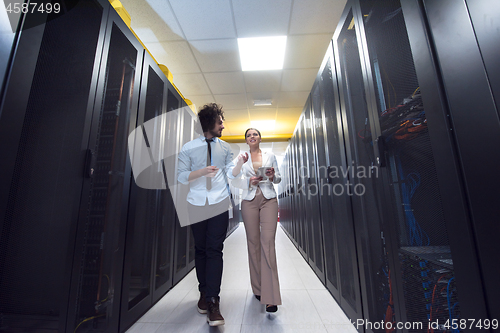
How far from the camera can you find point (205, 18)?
92.4 inches

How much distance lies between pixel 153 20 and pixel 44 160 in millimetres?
2161

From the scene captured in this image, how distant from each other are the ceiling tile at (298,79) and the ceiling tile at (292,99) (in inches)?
6.0

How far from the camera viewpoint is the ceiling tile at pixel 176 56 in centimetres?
277

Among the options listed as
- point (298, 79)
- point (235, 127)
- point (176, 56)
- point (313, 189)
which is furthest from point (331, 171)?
point (235, 127)

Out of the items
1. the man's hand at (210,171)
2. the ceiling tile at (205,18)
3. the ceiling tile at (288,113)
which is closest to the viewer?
the man's hand at (210,171)

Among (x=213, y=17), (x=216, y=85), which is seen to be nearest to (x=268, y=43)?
(x=213, y=17)

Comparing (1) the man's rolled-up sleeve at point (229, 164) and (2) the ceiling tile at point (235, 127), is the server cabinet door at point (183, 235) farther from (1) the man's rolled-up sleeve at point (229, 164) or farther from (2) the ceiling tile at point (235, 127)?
(2) the ceiling tile at point (235, 127)

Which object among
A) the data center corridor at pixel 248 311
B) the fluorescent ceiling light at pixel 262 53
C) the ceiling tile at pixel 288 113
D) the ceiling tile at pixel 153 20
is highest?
the ceiling tile at pixel 288 113

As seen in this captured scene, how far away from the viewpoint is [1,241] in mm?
760

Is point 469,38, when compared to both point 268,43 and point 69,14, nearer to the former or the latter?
point 69,14

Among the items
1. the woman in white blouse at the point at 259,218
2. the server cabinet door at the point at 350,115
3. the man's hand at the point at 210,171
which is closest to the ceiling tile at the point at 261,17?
the server cabinet door at the point at 350,115

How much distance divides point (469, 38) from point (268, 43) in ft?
8.38

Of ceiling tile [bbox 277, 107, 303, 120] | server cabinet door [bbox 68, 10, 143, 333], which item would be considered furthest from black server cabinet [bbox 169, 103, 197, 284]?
ceiling tile [bbox 277, 107, 303, 120]

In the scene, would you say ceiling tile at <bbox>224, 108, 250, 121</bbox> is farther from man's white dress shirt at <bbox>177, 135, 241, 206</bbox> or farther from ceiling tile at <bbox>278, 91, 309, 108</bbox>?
man's white dress shirt at <bbox>177, 135, 241, 206</bbox>
